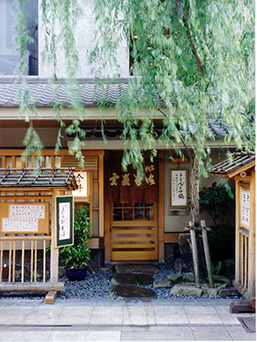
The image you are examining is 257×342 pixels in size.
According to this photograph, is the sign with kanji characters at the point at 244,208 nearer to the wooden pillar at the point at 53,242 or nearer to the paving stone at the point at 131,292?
the paving stone at the point at 131,292

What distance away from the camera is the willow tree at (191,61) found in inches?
226

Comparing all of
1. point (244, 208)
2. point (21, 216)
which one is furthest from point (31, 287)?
point (244, 208)

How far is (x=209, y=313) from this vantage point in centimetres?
656

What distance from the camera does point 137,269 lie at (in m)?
9.69

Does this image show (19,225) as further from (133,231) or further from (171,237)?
(171,237)

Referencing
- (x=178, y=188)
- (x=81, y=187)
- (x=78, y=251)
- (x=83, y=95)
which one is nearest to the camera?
(x=83, y=95)

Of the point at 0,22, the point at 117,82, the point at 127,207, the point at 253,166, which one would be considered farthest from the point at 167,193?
the point at 0,22

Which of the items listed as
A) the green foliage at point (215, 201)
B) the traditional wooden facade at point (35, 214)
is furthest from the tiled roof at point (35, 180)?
the green foliage at point (215, 201)

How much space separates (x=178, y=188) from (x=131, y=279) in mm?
2710

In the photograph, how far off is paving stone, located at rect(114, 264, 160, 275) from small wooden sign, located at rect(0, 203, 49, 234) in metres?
2.95

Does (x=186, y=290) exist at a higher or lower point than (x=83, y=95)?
lower

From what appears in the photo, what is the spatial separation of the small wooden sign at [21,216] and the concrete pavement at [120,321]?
1.37 m

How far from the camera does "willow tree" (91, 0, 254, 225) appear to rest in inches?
226

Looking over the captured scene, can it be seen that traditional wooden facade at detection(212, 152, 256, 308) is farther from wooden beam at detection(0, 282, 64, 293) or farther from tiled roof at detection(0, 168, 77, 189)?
wooden beam at detection(0, 282, 64, 293)
